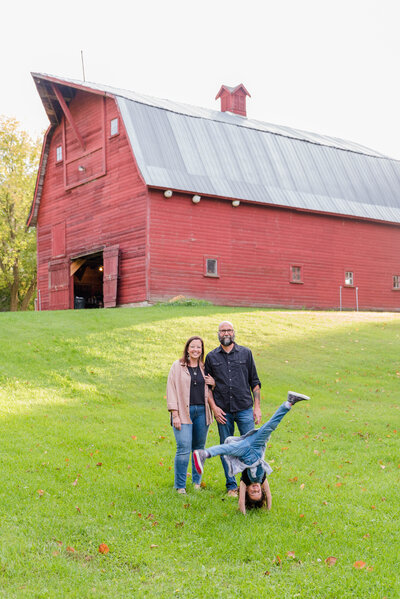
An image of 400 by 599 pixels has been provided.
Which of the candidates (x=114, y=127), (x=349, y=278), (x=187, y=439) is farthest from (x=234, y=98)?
(x=187, y=439)

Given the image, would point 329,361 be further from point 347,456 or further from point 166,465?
point 166,465

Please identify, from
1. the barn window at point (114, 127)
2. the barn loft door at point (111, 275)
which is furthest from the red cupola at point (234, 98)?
the barn loft door at point (111, 275)

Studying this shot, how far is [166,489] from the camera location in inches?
312

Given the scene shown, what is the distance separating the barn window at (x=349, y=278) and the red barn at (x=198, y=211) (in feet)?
0.29

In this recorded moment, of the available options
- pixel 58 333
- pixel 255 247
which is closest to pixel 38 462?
pixel 58 333

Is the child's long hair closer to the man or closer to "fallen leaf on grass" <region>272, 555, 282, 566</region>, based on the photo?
the man

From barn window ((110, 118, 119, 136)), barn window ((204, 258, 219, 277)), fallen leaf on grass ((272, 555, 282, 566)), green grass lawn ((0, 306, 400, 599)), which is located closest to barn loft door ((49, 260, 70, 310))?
barn window ((110, 118, 119, 136))

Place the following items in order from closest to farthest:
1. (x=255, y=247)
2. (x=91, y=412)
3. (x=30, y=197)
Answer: (x=91, y=412), (x=255, y=247), (x=30, y=197)

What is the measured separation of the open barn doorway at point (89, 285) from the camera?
106 feet

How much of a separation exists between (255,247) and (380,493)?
67.7 ft

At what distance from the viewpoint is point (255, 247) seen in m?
27.9

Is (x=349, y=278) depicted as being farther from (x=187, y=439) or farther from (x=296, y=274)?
(x=187, y=439)

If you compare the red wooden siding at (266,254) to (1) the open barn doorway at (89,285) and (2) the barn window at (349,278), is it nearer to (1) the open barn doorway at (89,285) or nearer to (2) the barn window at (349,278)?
(2) the barn window at (349,278)

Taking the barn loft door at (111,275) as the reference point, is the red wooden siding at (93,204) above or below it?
above
